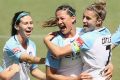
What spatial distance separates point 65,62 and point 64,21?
0.43 meters

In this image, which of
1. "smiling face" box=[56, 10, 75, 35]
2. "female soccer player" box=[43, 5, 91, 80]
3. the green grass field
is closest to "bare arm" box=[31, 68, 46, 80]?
"female soccer player" box=[43, 5, 91, 80]

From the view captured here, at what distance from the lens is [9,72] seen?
5266mm

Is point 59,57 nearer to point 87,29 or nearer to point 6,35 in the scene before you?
point 87,29

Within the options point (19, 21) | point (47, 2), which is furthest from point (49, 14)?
point (19, 21)

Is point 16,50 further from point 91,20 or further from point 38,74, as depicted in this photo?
point 91,20

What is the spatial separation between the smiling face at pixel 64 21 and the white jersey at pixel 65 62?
76 millimetres

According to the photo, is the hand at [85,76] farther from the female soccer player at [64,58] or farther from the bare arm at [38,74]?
the bare arm at [38,74]

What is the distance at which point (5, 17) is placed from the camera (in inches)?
360

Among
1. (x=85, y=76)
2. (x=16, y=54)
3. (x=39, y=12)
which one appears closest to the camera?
(x=85, y=76)

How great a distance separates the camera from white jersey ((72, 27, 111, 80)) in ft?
14.8

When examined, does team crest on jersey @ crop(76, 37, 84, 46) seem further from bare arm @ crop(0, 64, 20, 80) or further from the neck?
the neck

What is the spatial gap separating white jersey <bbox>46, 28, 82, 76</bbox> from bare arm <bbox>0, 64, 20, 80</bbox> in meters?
0.70

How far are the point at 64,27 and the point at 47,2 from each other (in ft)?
14.3

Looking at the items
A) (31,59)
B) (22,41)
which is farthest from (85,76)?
(22,41)
